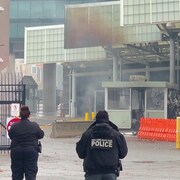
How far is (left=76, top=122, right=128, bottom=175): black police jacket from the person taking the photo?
754 cm

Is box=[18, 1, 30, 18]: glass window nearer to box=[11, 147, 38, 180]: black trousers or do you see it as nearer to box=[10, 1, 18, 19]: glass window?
box=[10, 1, 18, 19]: glass window

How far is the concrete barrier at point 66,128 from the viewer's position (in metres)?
28.2

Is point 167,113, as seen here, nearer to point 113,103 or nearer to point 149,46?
point 113,103

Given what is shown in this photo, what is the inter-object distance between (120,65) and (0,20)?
33.3m

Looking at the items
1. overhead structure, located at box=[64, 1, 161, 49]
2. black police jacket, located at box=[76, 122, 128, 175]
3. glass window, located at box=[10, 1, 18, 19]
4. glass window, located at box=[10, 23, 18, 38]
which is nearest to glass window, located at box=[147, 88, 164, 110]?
overhead structure, located at box=[64, 1, 161, 49]

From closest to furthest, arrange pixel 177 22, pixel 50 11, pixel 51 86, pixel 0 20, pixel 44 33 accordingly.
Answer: pixel 0 20 → pixel 177 22 → pixel 44 33 → pixel 51 86 → pixel 50 11

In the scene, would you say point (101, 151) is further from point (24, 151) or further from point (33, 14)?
point (33, 14)

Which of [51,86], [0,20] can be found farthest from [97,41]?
[0,20]

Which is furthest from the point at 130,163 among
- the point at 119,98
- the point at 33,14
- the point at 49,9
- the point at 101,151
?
the point at 49,9

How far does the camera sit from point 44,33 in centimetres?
5378

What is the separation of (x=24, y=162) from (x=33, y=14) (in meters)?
62.4

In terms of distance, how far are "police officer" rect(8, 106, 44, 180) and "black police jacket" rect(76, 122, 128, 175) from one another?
5.81 feet

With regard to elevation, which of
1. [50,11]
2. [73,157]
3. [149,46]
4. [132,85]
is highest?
[50,11]

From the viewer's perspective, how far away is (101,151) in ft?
24.8
